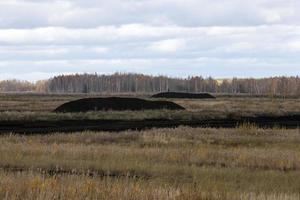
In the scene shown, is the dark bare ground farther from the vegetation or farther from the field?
the vegetation

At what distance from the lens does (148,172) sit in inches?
595

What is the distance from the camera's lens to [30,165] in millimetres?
15906

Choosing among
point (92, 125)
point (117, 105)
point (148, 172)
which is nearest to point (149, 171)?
point (148, 172)

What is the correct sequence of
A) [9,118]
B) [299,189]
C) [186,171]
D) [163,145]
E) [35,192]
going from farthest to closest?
1. [9,118]
2. [163,145]
3. [186,171]
4. [299,189]
5. [35,192]

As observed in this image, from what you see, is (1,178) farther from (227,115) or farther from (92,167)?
(227,115)

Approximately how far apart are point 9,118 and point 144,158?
30.3 meters

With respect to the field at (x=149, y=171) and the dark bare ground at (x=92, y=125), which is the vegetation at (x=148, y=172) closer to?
the field at (x=149, y=171)

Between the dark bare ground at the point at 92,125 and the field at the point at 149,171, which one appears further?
the dark bare ground at the point at 92,125

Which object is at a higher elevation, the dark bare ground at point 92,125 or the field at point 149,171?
the field at point 149,171

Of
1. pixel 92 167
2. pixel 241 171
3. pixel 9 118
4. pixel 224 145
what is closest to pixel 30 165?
pixel 92 167

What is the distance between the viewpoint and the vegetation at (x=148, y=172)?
9.57m

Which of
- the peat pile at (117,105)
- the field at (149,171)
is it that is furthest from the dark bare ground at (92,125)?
the peat pile at (117,105)

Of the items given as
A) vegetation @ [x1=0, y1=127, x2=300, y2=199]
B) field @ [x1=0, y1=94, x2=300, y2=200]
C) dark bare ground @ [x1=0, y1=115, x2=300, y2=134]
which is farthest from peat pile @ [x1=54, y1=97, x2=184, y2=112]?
vegetation @ [x1=0, y1=127, x2=300, y2=199]

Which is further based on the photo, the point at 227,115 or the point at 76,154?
the point at 227,115
